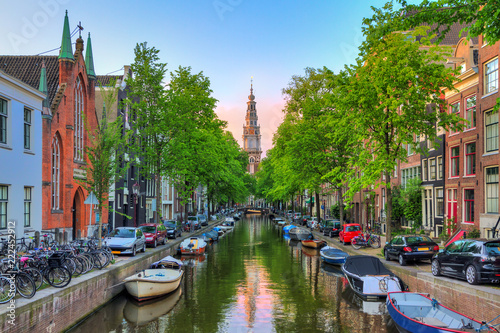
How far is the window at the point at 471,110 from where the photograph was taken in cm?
3049

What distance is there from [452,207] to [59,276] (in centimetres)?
2758

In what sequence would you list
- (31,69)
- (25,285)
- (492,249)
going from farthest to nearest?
1. (31,69)
2. (492,249)
3. (25,285)

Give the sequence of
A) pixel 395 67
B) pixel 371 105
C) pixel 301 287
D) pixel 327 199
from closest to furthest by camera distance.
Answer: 1. pixel 301 287
2. pixel 395 67
3. pixel 371 105
4. pixel 327 199

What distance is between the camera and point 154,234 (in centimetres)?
3262

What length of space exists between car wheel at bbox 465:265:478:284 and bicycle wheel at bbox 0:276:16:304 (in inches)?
592

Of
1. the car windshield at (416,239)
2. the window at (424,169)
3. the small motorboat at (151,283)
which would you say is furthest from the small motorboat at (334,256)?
the window at (424,169)

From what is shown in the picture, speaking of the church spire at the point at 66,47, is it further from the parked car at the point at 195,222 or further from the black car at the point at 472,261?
the black car at the point at 472,261

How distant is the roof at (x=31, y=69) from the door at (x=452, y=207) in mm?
30466

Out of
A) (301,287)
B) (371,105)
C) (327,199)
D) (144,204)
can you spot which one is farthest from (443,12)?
(327,199)

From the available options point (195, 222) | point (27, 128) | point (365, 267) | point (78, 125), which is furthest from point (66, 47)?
point (365, 267)

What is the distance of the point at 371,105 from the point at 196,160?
77.0 feet

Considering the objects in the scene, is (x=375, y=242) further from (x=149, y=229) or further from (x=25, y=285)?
(x=25, y=285)

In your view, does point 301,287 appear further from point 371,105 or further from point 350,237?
point 350,237

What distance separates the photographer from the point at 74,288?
50.7 feet
